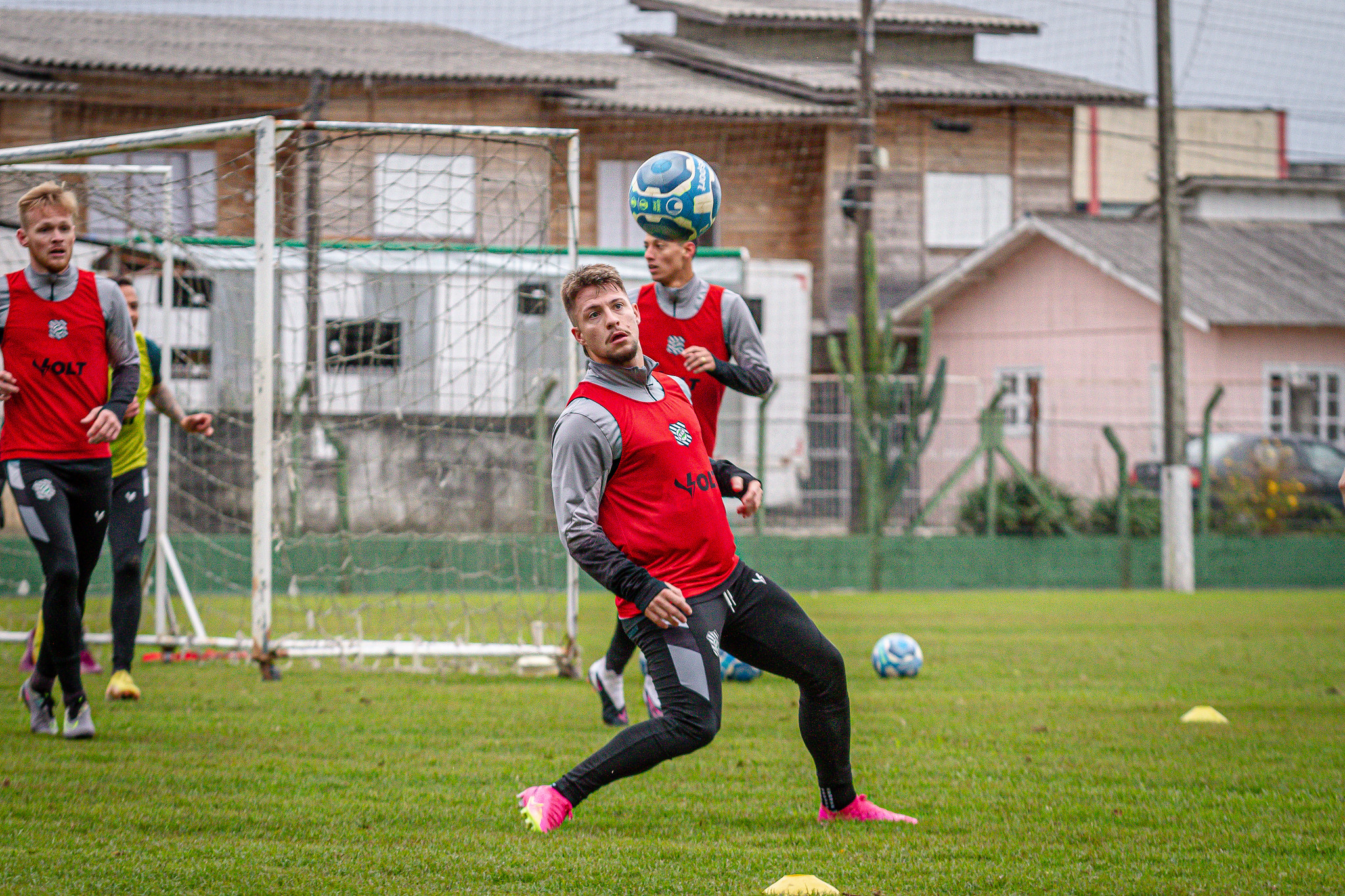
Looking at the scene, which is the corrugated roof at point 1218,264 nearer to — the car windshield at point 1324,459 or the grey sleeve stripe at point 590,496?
the car windshield at point 1324,459

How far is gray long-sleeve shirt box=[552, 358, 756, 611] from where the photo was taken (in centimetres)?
414

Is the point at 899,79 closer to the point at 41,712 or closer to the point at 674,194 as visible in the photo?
the point at 674,194

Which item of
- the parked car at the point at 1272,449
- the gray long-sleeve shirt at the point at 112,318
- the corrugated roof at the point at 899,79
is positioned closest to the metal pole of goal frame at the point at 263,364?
the gray long-sleeve shirt at the point at 112,318

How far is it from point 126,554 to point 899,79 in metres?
24.0

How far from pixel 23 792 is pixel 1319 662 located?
839cm

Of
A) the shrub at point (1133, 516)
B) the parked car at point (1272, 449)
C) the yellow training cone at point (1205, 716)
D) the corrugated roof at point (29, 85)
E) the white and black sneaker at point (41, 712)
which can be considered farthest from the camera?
the corrugated roof at point (29, 85)

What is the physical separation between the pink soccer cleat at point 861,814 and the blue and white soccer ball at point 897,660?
393 cm

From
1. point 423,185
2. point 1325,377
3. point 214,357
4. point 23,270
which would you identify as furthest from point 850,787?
point 1325,377

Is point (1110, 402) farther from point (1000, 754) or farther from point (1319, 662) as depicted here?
point (1000, 754)

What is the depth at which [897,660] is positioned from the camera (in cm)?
865

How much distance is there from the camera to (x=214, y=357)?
524 inches

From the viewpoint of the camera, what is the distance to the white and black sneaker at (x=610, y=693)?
674 centimetres

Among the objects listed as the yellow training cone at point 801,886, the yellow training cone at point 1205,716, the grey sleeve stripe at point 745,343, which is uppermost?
the grey sleeve stripe at point 745,343

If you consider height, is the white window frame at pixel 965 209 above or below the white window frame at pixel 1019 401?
above
